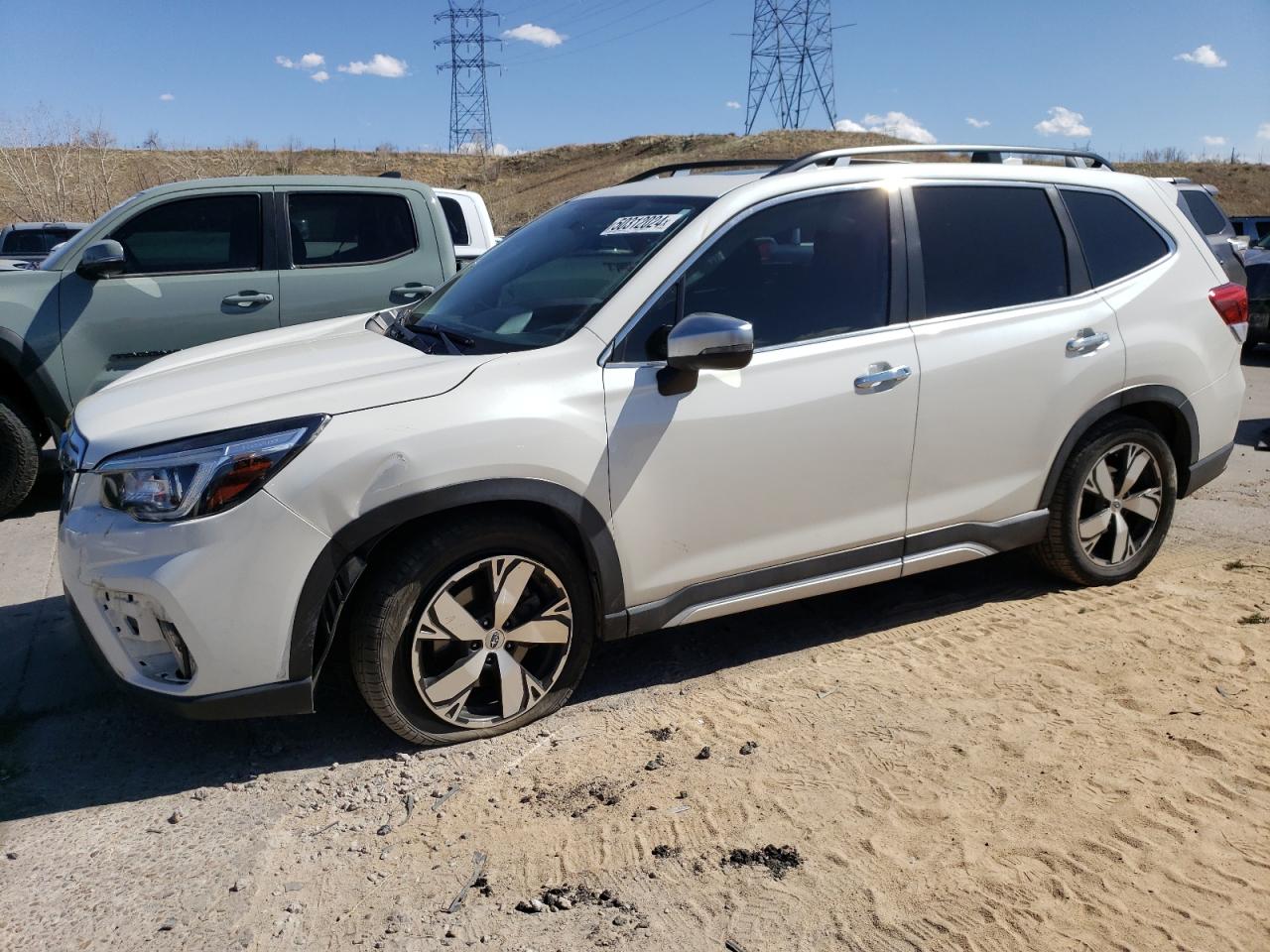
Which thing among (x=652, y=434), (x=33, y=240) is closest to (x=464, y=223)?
(x=652, y=434)

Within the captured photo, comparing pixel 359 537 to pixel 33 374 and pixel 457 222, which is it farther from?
pixel 457 222

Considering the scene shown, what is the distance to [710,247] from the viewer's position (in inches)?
147

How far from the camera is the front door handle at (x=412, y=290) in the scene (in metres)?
7.22

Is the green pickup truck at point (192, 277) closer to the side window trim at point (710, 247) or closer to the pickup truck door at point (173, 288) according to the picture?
the pickup truck door at point (173, 288)

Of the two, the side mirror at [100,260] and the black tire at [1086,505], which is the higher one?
the side mirror at [100,260]

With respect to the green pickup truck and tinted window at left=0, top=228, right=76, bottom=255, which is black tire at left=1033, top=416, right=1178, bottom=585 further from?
tinted window at left=0, top=228, right=76, bottom=255

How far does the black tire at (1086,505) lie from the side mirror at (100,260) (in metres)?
5.45

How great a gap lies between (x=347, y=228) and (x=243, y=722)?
4453 millimetres

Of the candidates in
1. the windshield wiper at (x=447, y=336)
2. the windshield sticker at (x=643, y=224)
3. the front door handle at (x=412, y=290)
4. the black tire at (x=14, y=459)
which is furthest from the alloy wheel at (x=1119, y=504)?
the black tire at (x=14, y=459)

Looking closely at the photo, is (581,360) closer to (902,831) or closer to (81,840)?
(902,831)

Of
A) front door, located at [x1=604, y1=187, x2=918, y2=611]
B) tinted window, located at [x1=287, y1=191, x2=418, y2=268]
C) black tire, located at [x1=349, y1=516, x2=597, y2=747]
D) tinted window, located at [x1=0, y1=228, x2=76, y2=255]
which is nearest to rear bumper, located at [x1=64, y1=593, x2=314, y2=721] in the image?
black tire, located at [x1=349, y1=516, x2=597, y2=747]

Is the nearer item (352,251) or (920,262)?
(920,262)

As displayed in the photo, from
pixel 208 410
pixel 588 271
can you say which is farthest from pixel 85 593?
pixel 588 271

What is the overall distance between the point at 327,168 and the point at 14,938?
6290cm
